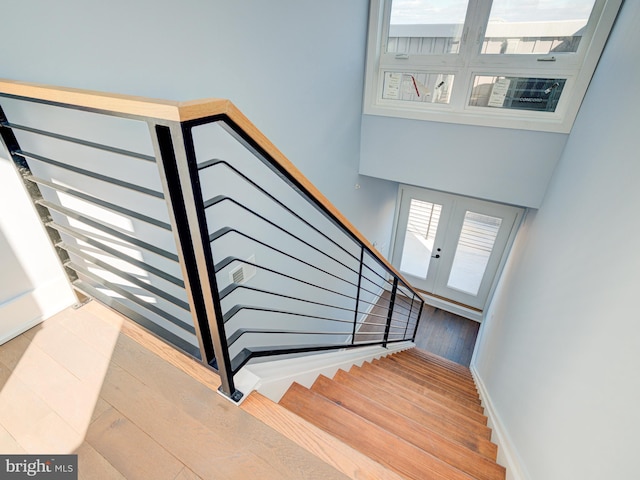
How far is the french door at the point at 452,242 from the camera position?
4605 mm

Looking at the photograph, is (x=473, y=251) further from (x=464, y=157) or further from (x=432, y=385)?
(x=432, y=385)

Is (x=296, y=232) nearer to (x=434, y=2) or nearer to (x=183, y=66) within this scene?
(x=183, y=66)

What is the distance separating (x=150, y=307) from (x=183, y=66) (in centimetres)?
108

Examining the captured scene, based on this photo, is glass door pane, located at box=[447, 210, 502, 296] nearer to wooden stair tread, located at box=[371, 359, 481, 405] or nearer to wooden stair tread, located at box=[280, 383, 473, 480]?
wooden stair tread, located at box=[371, 359, 481, 405]

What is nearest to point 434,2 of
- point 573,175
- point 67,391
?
point 573,175

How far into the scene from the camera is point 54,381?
123 centimetres

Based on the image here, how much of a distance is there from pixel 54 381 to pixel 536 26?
3.84 m

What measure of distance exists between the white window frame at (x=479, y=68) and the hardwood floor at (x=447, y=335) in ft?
10.1

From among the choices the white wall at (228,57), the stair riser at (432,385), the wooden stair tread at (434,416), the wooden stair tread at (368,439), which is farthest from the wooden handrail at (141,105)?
the stair riser at (432,385)

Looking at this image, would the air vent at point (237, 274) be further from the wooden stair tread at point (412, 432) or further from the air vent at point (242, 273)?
the wooden stair tread at point (412, 432)

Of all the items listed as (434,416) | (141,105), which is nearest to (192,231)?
(141,105)

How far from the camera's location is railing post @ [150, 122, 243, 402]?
0.71 m

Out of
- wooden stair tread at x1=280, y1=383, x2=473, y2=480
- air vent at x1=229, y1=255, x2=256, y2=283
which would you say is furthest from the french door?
wooden stair tread at x1=280, y1=383, x2=473, y2=480

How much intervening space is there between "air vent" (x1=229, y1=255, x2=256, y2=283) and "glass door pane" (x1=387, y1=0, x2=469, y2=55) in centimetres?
253
